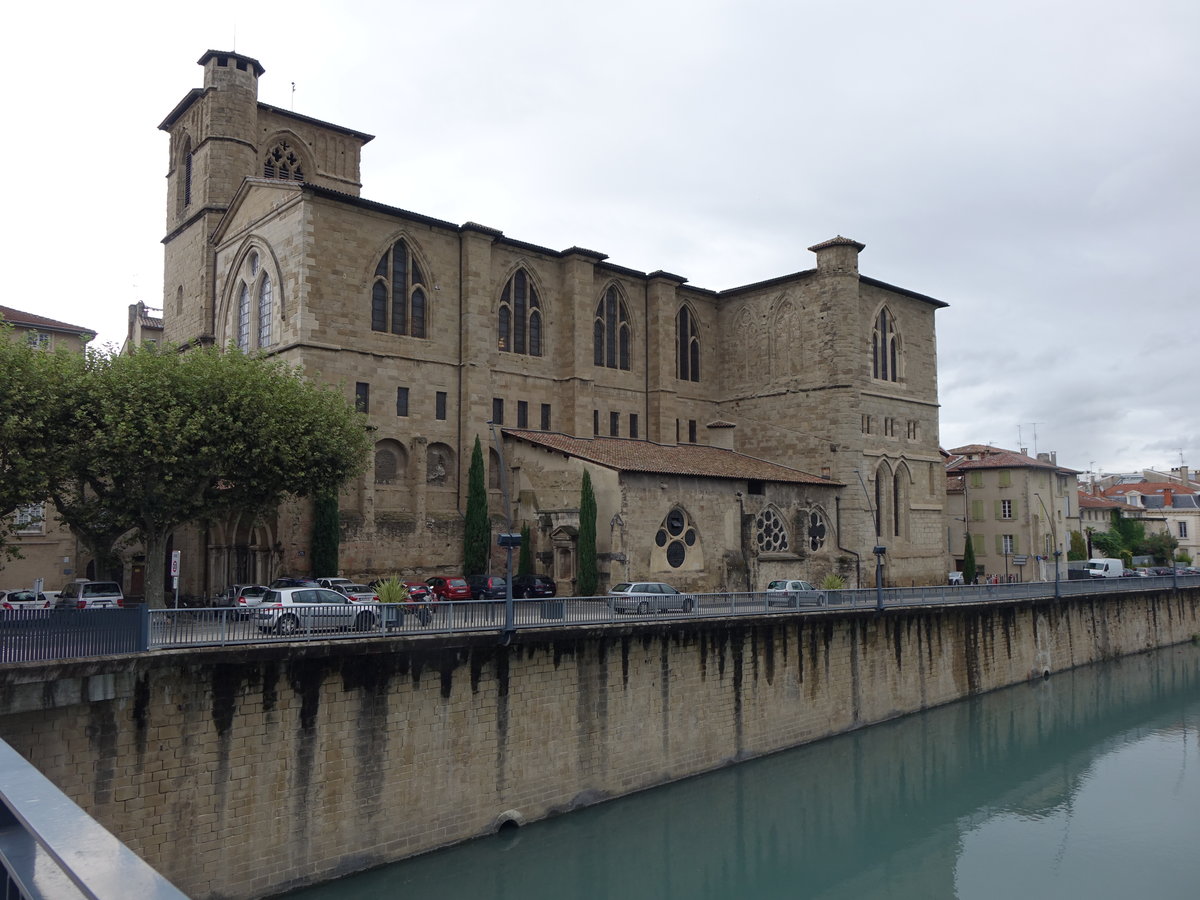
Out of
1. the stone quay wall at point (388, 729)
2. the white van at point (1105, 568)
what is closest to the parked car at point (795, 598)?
the stone quay wall at point (388, 729)

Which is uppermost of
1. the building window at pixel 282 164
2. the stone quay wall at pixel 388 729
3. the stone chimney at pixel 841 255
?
the building window at pixel 282 164

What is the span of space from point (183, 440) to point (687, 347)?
34296mm

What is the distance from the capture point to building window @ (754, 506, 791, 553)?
43938 mm

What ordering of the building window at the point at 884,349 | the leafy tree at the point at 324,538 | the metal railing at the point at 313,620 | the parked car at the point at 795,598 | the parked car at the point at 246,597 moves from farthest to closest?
the building window at the point at 884,349 < the leafy tree at the point at 324,538 < the parked car at the point at 795,598 < the parked car at the point at 246,597 < the metal railing at the point at 313,620

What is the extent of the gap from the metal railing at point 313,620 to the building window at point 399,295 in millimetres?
18618

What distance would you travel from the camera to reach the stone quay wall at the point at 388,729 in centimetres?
1546

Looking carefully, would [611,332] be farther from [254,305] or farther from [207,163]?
[207,163]

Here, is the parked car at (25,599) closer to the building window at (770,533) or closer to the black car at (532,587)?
the black car at (532,587)

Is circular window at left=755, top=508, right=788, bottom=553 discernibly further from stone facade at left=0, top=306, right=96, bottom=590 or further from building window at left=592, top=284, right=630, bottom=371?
stone facade at left=0, top=306, right=96, bottom=590

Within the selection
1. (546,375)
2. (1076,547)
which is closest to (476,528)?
(546,375)

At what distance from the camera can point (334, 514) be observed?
1363 inches

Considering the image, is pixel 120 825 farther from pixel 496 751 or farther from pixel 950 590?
pixel 950 590

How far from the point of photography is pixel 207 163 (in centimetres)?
4416

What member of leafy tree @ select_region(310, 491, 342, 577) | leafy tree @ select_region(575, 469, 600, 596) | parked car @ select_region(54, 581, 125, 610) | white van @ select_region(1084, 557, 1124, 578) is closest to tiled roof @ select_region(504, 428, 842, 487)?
leafy tree @ select_region(575, 469, 600, 596)
